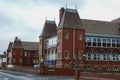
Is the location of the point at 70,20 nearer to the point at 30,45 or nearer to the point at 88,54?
the point at 88,54

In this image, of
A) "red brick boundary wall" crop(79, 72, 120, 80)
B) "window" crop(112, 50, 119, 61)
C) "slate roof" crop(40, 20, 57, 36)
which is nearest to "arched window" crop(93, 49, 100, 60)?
"window" crop(112, 50, 119, 61)

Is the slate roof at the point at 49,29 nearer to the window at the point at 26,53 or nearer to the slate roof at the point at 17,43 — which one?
the slate roof at the point at 17,43

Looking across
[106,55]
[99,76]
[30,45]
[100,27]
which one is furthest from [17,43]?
[99,76]

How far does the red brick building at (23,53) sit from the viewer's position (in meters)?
119

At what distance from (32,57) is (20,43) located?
7626mm

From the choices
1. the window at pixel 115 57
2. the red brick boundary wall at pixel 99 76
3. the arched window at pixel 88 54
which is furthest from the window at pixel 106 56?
the red brick boundary wall at pixel 99 76

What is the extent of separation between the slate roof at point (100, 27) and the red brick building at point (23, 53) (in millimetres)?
50390

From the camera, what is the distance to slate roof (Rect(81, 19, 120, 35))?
239 feet

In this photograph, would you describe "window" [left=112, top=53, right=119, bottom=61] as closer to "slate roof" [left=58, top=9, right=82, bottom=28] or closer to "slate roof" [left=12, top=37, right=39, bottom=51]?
"slate roof" [left=58, top=9, right=82, bottom=28]

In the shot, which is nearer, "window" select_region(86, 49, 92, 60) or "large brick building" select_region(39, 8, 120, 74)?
"large brick building" select_region(39, 8, 120, 74)

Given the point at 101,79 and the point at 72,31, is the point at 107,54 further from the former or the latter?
the point at 101,79

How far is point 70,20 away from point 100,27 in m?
9.93

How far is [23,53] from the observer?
121 metres

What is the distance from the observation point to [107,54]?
73062 mm
